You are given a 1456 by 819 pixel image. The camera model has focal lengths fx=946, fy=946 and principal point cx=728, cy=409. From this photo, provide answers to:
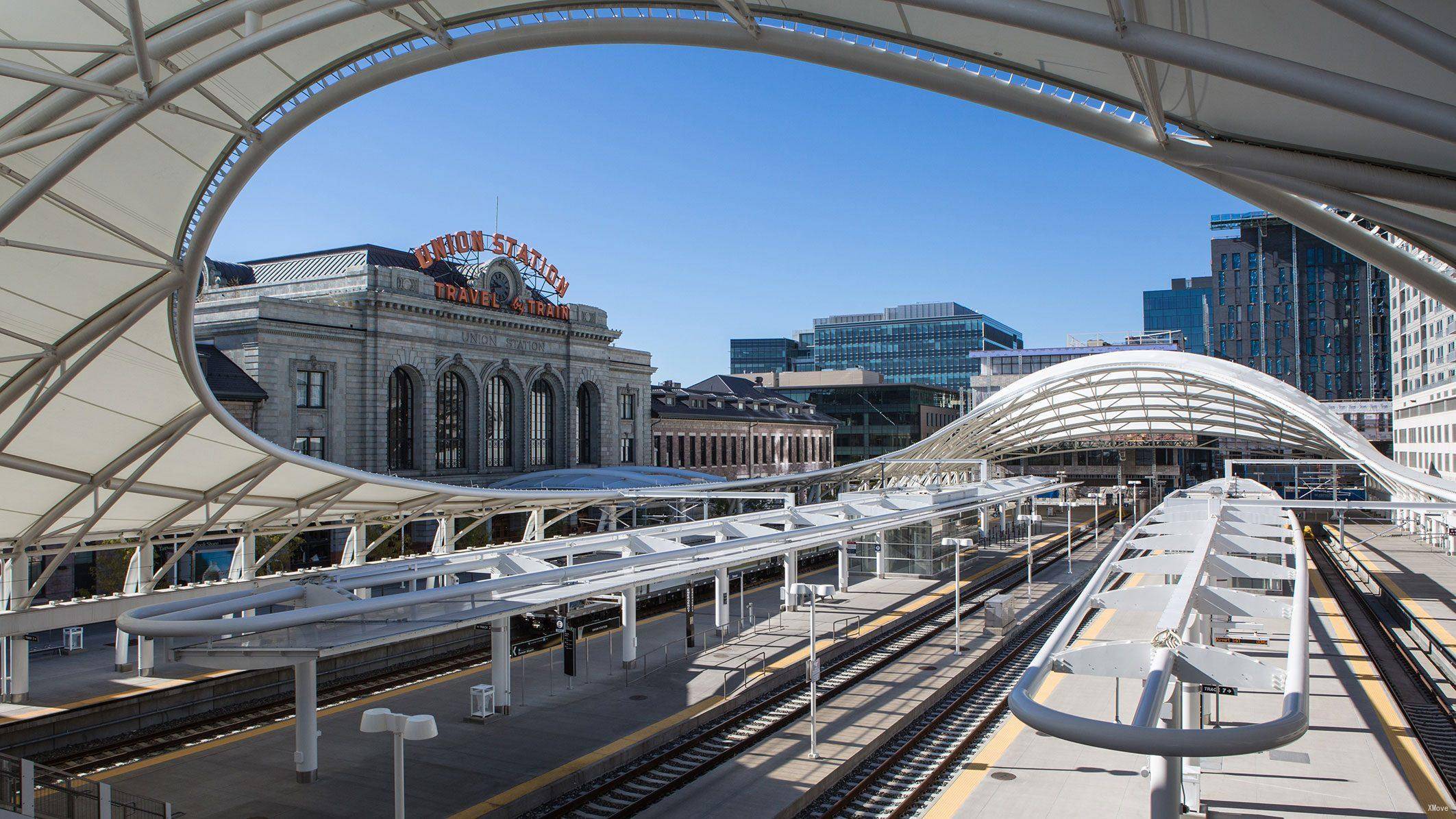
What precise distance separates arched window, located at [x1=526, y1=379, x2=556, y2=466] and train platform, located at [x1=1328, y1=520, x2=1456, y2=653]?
157ft

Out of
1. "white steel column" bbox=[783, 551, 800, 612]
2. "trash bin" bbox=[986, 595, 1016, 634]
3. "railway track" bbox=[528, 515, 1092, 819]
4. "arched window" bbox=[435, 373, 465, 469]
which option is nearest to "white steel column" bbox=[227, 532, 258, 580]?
"railway track" bbox=[528, 515, 1092, 819]

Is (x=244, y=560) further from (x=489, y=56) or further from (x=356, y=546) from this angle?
(x=489, y=56)

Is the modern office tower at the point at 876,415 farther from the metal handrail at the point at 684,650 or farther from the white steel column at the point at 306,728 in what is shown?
the white steel column at the point at 306,728

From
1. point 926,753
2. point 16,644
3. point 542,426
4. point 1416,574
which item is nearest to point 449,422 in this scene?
point 542,426

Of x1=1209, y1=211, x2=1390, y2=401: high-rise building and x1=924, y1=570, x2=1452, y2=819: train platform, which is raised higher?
x1=1209, y1=211, x2=1390, y2=401: high-rise building

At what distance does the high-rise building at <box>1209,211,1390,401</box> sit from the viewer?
127 meters

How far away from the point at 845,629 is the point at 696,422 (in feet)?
176

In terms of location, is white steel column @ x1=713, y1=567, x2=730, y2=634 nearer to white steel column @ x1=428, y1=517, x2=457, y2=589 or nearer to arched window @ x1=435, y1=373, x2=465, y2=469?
white steel column @ x1=428, y1=517, x2=457, y2=589

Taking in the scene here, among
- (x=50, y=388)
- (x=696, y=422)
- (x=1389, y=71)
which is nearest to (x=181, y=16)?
(x=50, y=388)

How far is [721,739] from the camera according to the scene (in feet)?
70.9

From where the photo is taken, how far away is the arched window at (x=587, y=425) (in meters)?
70.6

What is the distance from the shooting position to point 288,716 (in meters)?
23.8

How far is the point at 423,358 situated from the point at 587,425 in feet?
59.1

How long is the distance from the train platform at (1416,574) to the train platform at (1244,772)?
7240mm
